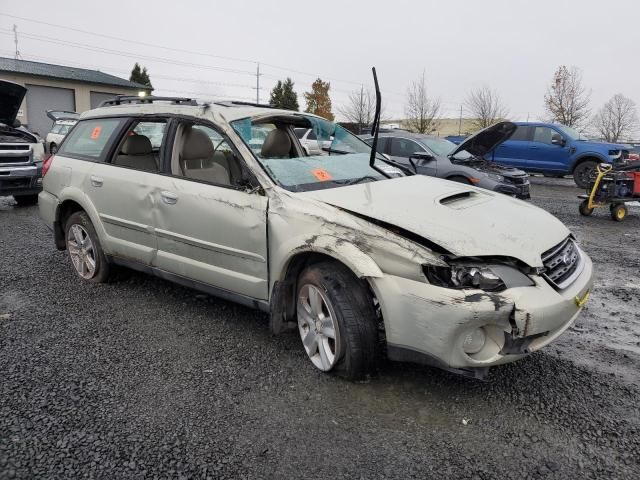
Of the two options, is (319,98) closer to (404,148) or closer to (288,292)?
(404,148)

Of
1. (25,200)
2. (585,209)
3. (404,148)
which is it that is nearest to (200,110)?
(25,200)

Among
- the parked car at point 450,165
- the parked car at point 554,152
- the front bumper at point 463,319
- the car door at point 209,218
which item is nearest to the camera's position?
the front bumper at point 463,319

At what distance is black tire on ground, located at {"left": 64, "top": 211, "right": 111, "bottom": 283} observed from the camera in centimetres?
462

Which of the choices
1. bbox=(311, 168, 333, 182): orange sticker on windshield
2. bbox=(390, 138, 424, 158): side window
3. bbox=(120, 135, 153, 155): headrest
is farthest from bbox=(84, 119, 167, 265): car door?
bbox=(390, 138, 424, 158): side window

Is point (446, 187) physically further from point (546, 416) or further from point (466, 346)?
point (546, 416)

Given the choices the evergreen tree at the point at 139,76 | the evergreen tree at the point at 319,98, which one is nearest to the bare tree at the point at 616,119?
the evergreen tree at the point at 319,98

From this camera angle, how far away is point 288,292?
3.28 meters

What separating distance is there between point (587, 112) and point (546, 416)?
40.8 metres

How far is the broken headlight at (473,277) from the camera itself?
260cm

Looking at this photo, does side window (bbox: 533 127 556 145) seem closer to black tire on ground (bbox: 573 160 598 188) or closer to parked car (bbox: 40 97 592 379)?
black tire on ground (bbox: 573 160 598 188)

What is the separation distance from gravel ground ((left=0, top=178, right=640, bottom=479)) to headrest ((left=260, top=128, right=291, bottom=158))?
52.5 inches

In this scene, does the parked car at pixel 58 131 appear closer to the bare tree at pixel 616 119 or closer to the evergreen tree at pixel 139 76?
the evergreen tree at pixel 139 76

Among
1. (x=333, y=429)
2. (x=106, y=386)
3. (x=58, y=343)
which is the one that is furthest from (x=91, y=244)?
(x=333, y=429)

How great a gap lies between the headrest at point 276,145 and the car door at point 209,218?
0.87 ft
